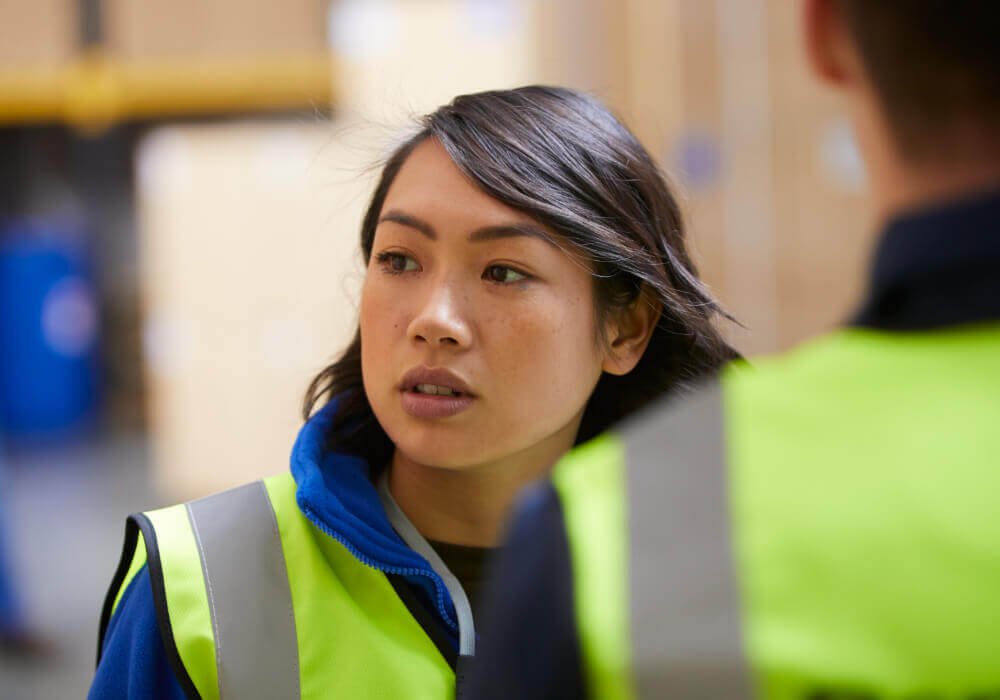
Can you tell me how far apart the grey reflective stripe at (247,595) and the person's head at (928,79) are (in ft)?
2.89

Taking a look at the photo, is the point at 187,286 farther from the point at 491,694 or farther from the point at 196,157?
the point at 491,694

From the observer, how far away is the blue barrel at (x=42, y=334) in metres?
7.38

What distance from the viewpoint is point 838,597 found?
610mm

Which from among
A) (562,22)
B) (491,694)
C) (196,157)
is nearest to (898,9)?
(491,694)

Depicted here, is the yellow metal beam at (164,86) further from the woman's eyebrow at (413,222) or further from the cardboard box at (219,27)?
the woman's eyebrow at (413,222)

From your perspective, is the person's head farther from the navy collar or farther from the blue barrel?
Result: the blue barrel

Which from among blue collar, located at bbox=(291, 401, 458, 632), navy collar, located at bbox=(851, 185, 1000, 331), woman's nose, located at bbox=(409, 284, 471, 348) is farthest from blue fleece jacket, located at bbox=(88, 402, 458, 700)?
navy collar, located at bbox=(851, 185, 1000, 331)

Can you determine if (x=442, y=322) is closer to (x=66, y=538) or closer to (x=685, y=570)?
(x=685, y=570)

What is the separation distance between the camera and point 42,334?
7.42 m

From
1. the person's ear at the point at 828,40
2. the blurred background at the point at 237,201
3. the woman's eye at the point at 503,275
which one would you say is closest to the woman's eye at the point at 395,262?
the woman's eye at the point at 503,275

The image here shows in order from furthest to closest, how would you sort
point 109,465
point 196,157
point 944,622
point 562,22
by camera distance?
point 109,465 → point 196,157 → point 562,22 → point 944,622

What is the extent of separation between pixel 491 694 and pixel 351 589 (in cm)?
60

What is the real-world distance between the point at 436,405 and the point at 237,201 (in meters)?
4.07

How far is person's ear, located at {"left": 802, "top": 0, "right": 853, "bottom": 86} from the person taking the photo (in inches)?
28.7
